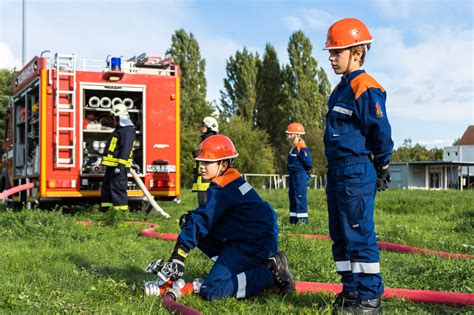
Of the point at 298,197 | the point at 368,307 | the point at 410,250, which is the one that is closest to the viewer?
the point at 368,307

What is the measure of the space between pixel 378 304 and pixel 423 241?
12.1 feet

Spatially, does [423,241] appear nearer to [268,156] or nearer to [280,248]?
[280,248]

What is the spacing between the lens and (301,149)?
10.1m

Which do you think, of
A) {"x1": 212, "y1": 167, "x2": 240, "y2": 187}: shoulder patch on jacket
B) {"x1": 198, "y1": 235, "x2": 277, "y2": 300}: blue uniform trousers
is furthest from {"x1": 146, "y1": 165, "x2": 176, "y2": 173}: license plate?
{"x1": 212, "y1": 167, "x2": 240, "y2": 187}: shoulder patch on jacket

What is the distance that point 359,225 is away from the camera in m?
3.96

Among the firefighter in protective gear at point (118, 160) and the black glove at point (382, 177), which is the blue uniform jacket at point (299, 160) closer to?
the firefighter in protective gear at point (118, 160)

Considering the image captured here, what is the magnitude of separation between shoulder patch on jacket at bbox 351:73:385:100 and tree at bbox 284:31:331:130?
153ft

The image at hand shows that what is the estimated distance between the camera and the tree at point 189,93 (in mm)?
43094

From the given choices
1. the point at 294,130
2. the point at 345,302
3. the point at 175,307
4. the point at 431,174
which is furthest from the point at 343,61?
the point at 431,174

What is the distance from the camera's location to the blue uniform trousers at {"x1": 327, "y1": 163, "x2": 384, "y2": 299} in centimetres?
394

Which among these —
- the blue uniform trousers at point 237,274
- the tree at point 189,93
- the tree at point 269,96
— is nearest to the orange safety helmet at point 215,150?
the blue uniform trousers at point 237,274

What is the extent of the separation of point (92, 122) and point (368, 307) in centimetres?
961

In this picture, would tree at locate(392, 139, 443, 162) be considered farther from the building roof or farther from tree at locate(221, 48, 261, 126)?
tree at locate(221, 48, 261, 126)

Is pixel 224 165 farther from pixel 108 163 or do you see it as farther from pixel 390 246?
pixel 108 163
